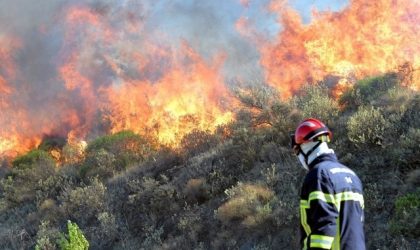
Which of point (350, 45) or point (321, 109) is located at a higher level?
point (350, 45)

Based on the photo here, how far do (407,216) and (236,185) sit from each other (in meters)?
5.34

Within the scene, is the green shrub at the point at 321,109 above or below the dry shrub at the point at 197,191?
above

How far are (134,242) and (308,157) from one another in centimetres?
957

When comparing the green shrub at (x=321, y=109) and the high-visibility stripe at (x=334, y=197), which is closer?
the high-visibility stripe at (x=334, y=197)

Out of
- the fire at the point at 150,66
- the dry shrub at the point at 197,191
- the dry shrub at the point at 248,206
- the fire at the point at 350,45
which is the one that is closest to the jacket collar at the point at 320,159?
the dry shrub at the point at 248,206

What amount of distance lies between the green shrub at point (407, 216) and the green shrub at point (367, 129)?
Answer: 240 cm

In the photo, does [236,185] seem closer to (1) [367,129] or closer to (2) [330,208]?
(1) [367,129]

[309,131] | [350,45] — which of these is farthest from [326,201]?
[350,45]

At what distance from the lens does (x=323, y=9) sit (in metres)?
22.2

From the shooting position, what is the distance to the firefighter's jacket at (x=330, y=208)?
13.3ft

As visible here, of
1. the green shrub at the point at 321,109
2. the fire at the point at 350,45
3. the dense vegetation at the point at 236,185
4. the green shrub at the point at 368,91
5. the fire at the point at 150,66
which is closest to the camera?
the dense vegetation at the point at 236,185

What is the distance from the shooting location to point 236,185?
13.2 metres

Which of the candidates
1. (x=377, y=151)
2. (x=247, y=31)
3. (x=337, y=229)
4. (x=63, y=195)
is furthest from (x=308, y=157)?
(x=247, y=31)

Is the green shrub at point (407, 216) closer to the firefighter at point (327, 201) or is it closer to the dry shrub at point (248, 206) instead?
the dry shrub at point (248, 206)
